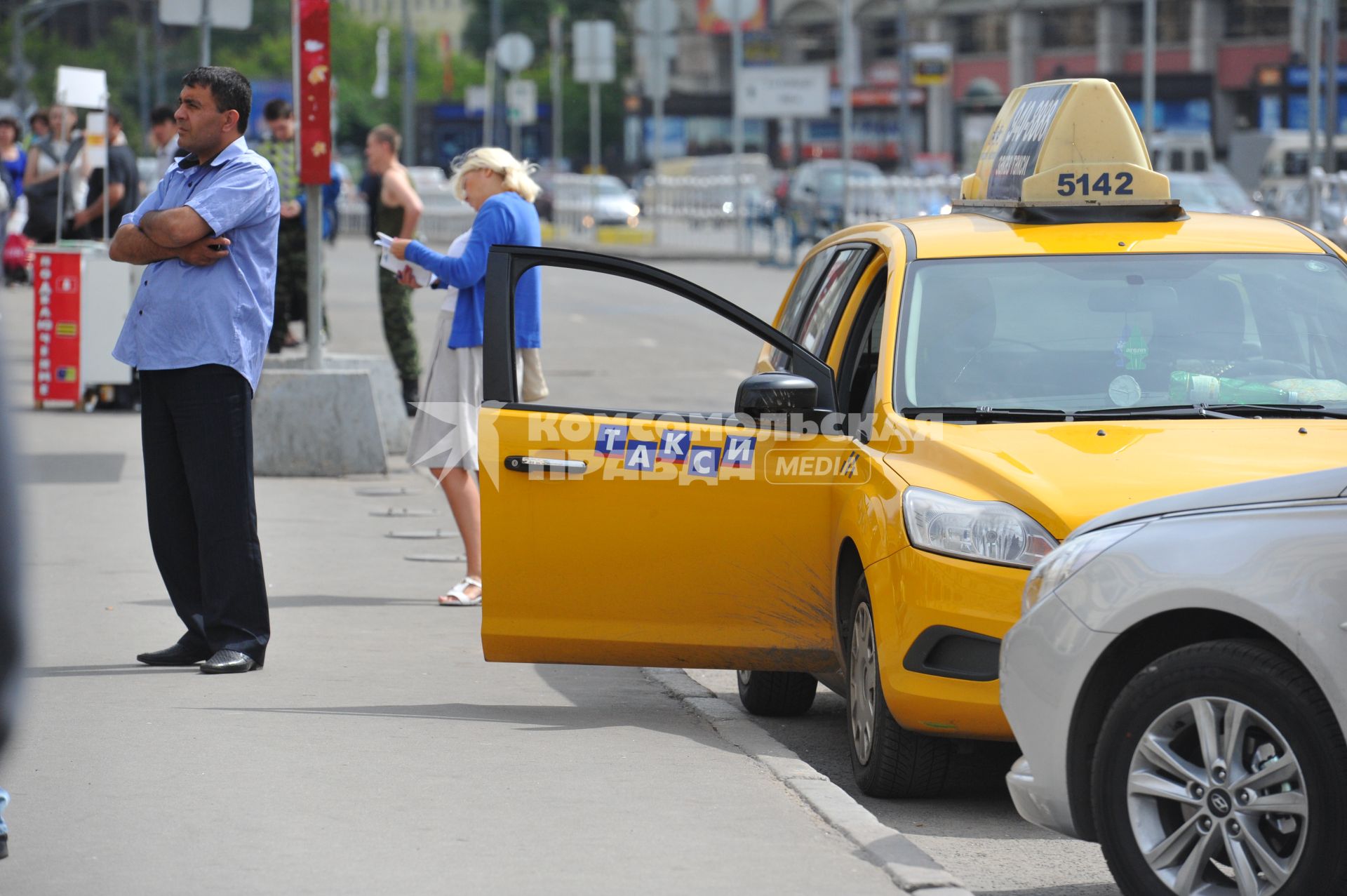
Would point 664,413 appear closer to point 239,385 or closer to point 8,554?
point 239,385

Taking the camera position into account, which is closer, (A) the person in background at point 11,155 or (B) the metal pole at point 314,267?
(B) the metal pole at point 314,267

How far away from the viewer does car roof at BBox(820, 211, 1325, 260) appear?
6354 mm

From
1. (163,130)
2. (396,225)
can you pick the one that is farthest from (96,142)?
(396,225)

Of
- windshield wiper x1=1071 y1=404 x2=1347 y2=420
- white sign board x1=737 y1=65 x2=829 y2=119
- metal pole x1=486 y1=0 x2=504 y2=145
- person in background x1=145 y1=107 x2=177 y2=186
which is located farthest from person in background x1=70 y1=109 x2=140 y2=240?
metal pole x1=486 y1=0 x2=504 y2=145

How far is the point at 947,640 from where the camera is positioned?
17.2 ft

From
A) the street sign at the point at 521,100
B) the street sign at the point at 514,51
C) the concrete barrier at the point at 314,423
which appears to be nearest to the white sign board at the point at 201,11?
the concrete barrier at the point at 314,423

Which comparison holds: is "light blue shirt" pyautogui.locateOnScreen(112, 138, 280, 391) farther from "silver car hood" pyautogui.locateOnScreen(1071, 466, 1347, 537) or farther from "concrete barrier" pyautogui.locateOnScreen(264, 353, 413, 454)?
"concrete barrier" pyautogui.locateOnScreen(264, 353, 413, 454)

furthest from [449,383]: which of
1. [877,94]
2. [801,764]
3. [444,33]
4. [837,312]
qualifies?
[444,33]

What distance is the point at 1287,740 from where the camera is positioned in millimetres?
4047

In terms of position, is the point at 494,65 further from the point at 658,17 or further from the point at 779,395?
the point at 779,395

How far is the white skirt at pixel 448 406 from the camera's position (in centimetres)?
844

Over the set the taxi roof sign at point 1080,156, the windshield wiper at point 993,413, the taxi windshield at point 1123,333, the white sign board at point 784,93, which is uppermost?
the white sign board at point 784,93

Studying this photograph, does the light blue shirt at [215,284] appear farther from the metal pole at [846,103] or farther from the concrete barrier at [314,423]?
the metal pole at [846,103]

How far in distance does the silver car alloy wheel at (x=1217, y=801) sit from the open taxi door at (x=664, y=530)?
6.06ft
